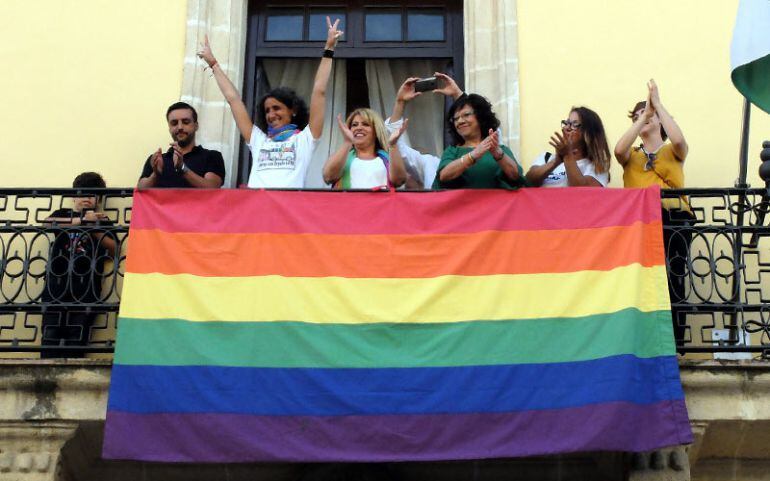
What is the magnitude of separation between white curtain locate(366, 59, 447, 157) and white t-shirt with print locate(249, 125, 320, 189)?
1507 millimetres

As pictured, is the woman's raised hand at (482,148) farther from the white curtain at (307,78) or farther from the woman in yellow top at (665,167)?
the white curtain at (307,78)

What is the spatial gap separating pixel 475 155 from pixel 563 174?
940 mm

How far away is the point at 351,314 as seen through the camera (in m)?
8.88

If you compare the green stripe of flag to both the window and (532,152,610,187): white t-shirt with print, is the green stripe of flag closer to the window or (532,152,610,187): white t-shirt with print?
(532,152,610,187): white t-shirt with print

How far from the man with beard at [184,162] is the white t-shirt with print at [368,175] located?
2.99 feet

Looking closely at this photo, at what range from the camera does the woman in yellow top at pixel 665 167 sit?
938 cm

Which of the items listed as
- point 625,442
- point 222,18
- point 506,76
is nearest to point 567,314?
point 625,442

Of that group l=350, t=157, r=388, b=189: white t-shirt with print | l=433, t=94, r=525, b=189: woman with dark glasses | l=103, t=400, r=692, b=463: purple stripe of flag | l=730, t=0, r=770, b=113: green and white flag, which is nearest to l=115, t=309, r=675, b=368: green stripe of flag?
l=103, t=400, r=692, b=463: purple stripe of flag

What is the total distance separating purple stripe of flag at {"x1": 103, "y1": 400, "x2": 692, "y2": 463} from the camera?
851 cm

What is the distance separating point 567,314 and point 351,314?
1.28 m

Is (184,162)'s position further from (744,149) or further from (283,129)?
(744,149)

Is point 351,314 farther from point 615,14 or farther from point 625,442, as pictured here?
point 615,14

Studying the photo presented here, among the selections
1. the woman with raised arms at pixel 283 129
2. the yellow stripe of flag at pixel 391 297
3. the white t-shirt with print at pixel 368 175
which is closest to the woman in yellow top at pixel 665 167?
the yellow stripe of flag at pixel 391 297

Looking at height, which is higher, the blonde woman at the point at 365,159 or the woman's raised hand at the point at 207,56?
the woman's raised hand at the point at 207,56
